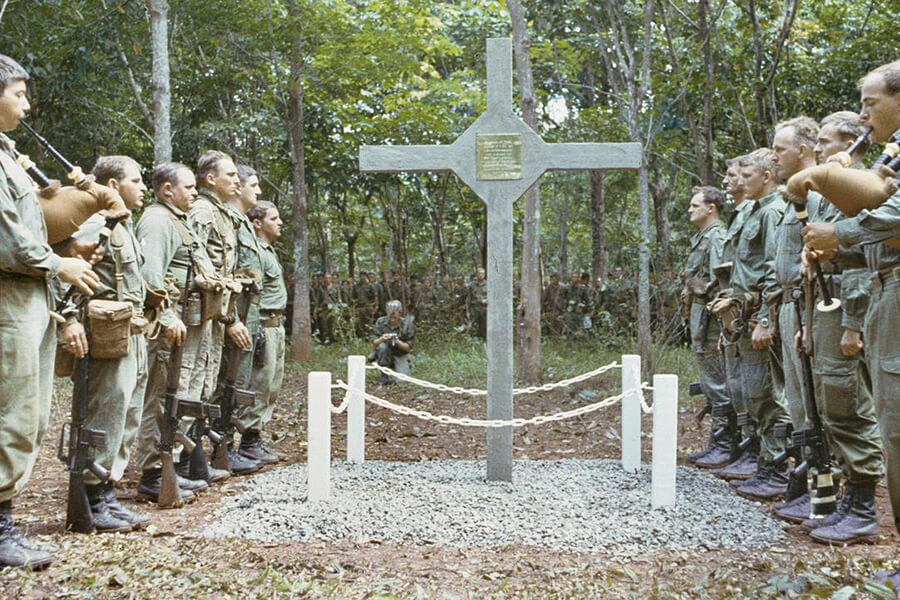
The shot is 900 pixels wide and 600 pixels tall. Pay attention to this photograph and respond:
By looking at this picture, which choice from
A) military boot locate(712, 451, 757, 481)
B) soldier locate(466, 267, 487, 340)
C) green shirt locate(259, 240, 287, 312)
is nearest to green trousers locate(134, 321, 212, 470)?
green shirt locate(259, 240, 287, 312)

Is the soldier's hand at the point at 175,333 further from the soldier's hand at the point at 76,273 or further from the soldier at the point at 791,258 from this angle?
the soldier at the point at 791,258

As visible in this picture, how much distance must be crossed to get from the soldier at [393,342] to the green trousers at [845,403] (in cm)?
816

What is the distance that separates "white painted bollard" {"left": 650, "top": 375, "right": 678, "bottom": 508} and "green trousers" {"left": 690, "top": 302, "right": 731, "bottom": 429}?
2.18 meters

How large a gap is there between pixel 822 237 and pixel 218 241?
14.4ft

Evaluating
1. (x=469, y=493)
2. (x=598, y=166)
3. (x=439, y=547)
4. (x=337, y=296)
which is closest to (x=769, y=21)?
(x=598, y=166)

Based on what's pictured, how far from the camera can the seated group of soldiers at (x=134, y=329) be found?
4.15 m

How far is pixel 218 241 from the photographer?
668 cm

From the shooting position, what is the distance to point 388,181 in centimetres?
2067

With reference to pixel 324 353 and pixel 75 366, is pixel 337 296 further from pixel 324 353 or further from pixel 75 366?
pixel 75 366

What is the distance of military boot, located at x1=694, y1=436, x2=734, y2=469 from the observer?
732 centimetres

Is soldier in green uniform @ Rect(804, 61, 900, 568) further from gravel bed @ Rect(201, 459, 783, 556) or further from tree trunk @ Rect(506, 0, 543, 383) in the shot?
tree trunk @ Rect(506, 0, 543, 383)

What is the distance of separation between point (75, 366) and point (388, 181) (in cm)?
1603

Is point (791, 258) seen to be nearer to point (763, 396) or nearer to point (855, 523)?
point (763, 396)

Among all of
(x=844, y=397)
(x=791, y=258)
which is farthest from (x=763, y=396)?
(x=844, y=397)
